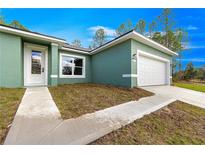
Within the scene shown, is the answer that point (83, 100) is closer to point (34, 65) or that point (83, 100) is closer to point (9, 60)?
point (9, 60)

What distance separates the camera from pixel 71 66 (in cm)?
970

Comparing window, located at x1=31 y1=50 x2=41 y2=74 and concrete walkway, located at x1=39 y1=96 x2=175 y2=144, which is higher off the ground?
window, located at x1=31 y1=50 x2=41 y2=74

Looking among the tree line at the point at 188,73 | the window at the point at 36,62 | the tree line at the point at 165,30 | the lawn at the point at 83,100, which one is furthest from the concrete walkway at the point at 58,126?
the tree line at the point at 188,73

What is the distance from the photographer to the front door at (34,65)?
290 inches

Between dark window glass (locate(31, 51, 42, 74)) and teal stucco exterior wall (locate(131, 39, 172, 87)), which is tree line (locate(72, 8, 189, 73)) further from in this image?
dark window glass (locate(31, 51, 42, 74))

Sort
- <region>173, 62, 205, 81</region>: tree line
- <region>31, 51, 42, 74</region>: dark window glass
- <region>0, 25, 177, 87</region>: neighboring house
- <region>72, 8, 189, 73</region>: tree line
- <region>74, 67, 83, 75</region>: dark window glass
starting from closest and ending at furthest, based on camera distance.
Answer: <region>0, 25, 177, 87</region>: neighboring house < <region>31, 51, 42, 74</region>: dark window glass < <region>74, 67, 83, 75</region>: dark window glass < <region>72, 8, 189, 73</region>: tree line < <region>173, 62, 205, 81</region>: tree line

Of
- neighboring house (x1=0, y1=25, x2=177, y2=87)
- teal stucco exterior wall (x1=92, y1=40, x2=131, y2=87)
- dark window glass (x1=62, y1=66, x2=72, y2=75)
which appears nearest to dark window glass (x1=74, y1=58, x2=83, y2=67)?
neighboring house (x1=0, y1=25, x2=177, y2=87)

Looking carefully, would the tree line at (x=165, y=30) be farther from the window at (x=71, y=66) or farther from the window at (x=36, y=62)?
the window at (x=36, y=62)

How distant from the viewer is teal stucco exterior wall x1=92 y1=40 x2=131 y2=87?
7371mm

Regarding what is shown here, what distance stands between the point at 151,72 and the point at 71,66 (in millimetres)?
6467
